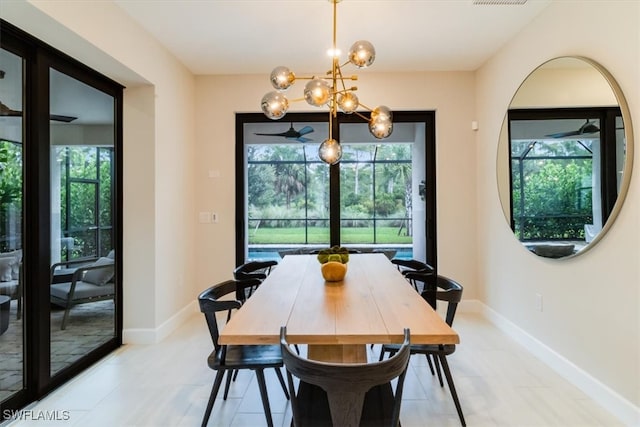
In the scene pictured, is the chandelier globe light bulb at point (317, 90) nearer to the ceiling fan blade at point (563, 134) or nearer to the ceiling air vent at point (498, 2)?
the ceiling air vent at point (498, 2)

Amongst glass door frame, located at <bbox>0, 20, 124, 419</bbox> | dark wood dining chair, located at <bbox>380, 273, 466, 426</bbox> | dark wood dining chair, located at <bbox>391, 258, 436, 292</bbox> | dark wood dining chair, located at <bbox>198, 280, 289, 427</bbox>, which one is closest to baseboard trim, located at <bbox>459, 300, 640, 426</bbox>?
dark wood dining chair, located at <bbox>380, 273, 466, 426</bbox>

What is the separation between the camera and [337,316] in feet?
4.99

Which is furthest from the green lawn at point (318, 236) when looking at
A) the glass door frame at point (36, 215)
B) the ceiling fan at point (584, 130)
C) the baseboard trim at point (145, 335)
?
the glass door frame at point (36, 215)

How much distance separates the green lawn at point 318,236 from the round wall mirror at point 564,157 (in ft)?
5.37

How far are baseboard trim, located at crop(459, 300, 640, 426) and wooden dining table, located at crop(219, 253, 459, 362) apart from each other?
4.61 ft

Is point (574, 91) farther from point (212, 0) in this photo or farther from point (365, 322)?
point (212, 0)

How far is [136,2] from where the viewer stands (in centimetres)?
259

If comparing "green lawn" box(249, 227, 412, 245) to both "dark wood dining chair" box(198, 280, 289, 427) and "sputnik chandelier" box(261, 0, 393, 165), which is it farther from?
"dark wood dining chair" box(198, 280, 289, 427)

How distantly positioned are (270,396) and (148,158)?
2.24 metres

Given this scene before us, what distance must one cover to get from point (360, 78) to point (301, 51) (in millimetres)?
843

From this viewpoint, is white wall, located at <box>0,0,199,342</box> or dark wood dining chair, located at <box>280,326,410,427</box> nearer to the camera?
dark wood dining chair, located at <box>280,326,410,427</box>

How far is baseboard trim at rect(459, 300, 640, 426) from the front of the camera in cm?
202

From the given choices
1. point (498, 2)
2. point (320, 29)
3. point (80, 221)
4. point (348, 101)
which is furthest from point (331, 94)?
point (80, 221)

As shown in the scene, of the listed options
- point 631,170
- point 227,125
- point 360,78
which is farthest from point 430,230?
point 227,125
